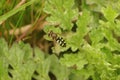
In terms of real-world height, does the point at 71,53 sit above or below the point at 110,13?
below

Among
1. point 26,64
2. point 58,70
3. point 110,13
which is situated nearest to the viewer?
point 110,13

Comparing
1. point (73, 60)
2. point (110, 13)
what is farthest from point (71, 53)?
point (110, 13)

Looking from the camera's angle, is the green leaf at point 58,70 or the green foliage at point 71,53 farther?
the green leaf at point 58,70

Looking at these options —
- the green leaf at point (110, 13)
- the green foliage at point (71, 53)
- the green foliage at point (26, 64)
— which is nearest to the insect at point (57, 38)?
the green foliage at point (71, 53)

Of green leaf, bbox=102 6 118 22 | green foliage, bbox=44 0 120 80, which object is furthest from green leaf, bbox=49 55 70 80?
green leaf, bbox=102 6 118 22

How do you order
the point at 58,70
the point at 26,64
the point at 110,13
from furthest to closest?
the point at 58,70, the point at 26,64, the point at 110,13

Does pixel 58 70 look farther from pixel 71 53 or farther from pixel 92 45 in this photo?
pixel 92 45

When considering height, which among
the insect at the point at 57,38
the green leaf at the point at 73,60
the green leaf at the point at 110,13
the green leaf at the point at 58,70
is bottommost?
the green leaf at the point at 58,70

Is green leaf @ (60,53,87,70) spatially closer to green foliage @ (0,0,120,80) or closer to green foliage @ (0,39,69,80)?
green foliage @ (0,0,120,80)

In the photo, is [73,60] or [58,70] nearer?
[73,60]

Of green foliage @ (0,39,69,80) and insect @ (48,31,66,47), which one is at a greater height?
insect @ (48,31,66,47)

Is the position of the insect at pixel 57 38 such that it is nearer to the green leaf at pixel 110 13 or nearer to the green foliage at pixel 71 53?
the green foliage at pixel 71 53

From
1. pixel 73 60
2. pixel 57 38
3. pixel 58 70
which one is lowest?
pixel 58 70

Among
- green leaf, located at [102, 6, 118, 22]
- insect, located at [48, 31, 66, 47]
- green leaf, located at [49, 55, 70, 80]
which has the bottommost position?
green leaf, located at [49, 55, 70, 80]
